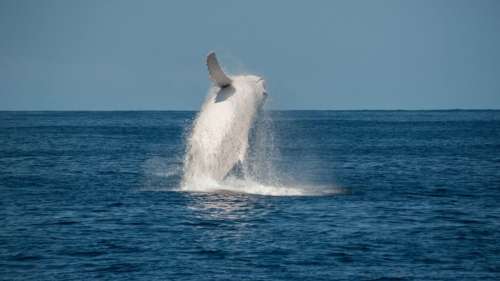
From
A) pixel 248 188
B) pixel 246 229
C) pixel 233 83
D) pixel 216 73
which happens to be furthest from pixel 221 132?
pixel 246 229

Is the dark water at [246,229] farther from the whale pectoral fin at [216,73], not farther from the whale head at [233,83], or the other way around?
the whale pectoral fin at [216,73]

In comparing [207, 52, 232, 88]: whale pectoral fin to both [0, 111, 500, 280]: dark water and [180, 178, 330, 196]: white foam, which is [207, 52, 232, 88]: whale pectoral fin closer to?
[180, 178, 330, 196]: white foam

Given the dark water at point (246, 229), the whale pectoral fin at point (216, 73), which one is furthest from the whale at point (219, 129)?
the dark water at point (246, 229)

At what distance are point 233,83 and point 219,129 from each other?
2.16 metres

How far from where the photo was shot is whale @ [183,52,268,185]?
2902cm

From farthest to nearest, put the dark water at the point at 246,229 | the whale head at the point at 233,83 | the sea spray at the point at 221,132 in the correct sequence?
the sea spray at the point at 221,132 < the whale head at the point at 233,83 < the dark water at the point at 246,229

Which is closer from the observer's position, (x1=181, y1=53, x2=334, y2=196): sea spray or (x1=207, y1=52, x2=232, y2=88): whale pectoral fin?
(x1=207, y1=52, x2=232, y2=88): whale pectoral fin

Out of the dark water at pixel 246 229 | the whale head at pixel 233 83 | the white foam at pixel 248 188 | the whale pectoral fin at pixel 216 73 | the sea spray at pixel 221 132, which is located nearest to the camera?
the dark water at pixel 246 229

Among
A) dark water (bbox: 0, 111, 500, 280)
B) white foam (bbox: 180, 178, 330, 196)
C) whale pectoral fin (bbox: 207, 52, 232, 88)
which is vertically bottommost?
dark water (bbox: 0, 111, 500, 280)

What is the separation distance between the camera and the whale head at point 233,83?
28.6 m

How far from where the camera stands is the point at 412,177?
40.7 m

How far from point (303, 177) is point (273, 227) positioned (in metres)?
16.7

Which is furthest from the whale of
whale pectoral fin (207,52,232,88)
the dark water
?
the dark water

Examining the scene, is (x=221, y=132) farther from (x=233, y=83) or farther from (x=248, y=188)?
(x=248, y=188)
